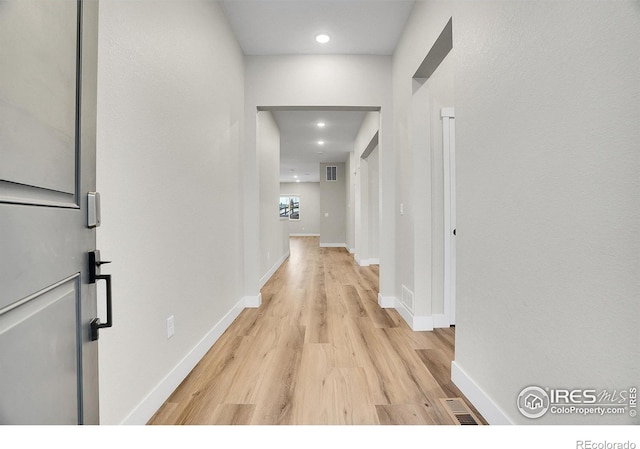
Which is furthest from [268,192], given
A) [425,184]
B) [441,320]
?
[441,320]

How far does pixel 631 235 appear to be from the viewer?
769 millimetres

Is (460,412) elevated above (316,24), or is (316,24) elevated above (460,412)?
(316,24)

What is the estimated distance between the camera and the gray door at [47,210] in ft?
1.59

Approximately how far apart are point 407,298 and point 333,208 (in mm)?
7143

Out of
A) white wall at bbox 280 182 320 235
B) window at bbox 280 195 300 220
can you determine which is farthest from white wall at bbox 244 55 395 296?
window at bbox 280 195 300 220

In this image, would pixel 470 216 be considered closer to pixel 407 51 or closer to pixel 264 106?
pixel 407 51

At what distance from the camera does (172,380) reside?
5.41 feet

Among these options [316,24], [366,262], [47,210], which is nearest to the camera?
[47,210]

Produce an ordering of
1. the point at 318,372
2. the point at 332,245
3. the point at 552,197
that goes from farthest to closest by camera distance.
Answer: the point at 332,245 < the point at 318,372 < the point at 552,197

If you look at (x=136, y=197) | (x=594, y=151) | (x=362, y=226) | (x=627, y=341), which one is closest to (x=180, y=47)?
(x=136, y=197)

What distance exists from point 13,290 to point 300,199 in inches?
558

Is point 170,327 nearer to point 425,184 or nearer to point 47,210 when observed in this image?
point 47,210

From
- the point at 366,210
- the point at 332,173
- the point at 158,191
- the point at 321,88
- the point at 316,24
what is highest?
the point at 316,24

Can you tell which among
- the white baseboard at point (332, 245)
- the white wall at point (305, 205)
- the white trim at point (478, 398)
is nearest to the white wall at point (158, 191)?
the white trim at point (478, 398)
